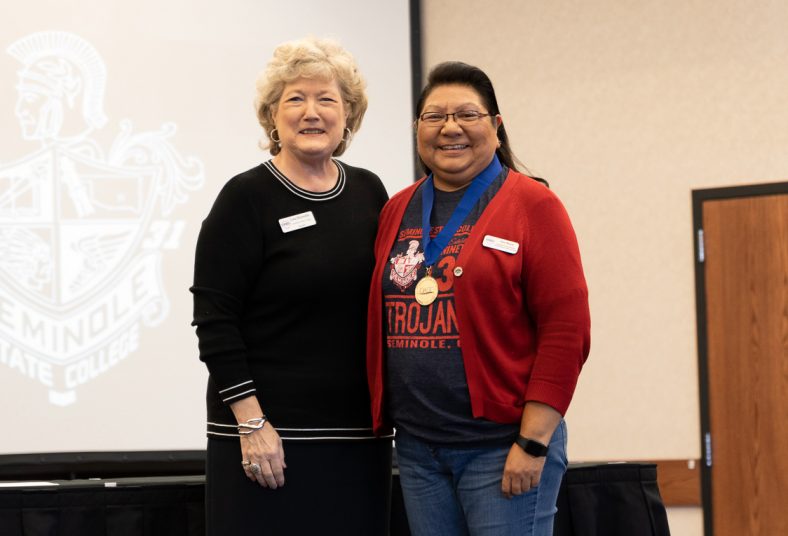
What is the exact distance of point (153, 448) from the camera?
3.60 metres

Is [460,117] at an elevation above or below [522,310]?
above

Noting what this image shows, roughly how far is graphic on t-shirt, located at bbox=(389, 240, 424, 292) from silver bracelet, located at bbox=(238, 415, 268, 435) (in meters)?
0.39

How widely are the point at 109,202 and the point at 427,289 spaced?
2.36 meters

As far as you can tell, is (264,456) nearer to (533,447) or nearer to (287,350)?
(287,350)

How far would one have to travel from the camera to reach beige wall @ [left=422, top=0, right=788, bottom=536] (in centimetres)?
389

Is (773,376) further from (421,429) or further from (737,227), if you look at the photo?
(421,429)

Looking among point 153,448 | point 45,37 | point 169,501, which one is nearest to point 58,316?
point 153,448

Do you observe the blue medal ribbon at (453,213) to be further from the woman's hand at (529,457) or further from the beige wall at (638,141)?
the beige wall at (638,141)

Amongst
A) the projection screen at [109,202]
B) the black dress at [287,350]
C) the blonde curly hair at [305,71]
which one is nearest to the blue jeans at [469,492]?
the black dress at [287,350]

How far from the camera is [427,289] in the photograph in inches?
63.6

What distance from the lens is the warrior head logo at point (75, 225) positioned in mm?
3498

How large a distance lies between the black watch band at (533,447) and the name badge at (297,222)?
2.08ft

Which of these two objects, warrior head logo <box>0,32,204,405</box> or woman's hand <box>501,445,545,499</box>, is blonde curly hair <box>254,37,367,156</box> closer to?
woman's hand <box>501,445,545,499</box>

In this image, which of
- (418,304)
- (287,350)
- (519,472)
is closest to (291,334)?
(287,350)
